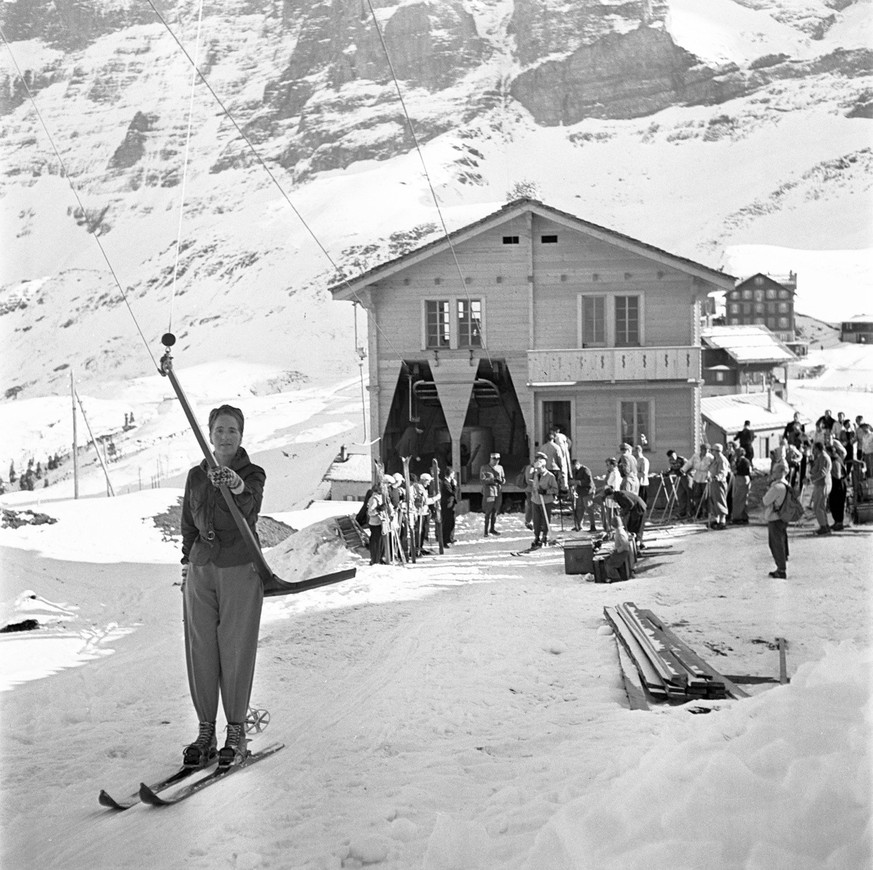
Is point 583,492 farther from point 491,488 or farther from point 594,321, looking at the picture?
point 594,321

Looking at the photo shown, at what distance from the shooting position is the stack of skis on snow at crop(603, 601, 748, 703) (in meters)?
7.18

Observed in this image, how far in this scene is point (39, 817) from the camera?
17.3 feet

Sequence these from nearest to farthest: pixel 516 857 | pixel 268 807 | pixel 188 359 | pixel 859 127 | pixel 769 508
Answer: pixel 516 857
pixel 268 807
pixel 769 508
pixel 188 359
pixel 859 127

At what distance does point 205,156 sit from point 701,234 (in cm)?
8567

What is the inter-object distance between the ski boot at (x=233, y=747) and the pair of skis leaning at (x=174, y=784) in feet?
0.08

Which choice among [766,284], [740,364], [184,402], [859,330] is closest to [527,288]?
[184,402]

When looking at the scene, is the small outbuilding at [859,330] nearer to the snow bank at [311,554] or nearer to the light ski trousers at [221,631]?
the snow bank at [311,554]

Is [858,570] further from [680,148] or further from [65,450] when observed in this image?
[680,148]

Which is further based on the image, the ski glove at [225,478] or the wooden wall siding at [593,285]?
the wooden wall siding at [593,285]

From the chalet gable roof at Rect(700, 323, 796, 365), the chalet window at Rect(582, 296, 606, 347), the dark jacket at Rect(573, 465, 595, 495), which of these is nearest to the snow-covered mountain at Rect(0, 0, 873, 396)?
the chalet gable roof at Rect(700, 323, 796, 365)

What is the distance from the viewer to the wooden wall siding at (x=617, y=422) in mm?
24453

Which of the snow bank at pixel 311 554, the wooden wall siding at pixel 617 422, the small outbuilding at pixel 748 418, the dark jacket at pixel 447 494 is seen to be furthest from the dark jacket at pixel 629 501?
the small outbuilding at pixel 748 418

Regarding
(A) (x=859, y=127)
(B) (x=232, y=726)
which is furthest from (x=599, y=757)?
(A) (x=859, y=127)

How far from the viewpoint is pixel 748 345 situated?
52.6 metres
